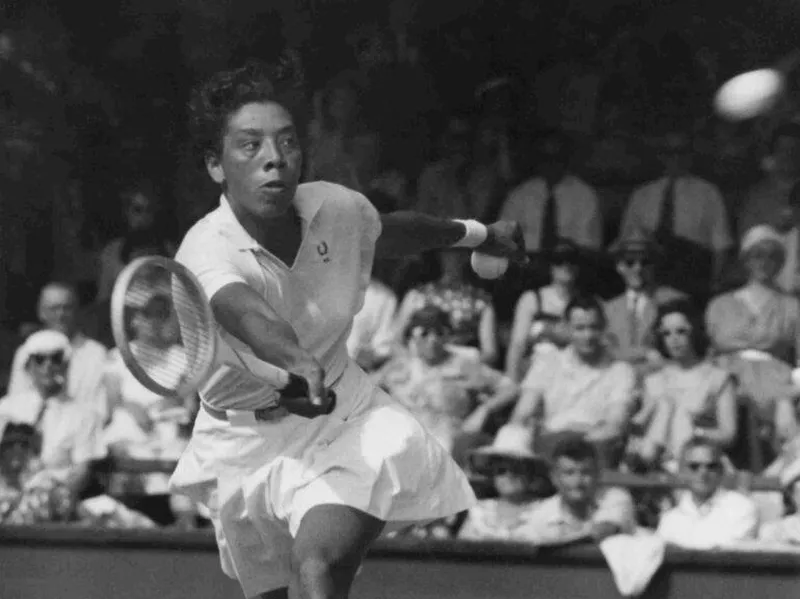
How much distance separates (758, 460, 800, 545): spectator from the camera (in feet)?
26.5

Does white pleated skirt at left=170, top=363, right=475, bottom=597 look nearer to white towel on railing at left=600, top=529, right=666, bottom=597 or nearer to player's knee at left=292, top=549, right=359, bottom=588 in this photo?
player's knee at left=292, top=549, right=359, bottom=588

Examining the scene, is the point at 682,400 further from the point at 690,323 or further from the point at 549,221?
the point at 549,221

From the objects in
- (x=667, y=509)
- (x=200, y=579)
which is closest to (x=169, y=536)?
(x=200, y=579)

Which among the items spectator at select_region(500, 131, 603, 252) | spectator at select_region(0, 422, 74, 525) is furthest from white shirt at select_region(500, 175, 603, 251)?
spectator at select_region(0, 422, 74, 525)

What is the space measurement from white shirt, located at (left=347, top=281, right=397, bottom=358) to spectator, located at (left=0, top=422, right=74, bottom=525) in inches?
55.0

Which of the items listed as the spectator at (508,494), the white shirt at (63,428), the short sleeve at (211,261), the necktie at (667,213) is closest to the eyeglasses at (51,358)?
the white shirt at (63,428)

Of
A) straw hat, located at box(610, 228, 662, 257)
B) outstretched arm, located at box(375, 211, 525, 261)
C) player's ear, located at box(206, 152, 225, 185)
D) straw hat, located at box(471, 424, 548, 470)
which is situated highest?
straw hat, located at box(610, 228, 662, 257)

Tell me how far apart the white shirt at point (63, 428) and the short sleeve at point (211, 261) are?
4.08 meters

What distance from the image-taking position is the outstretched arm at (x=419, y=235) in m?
5.95

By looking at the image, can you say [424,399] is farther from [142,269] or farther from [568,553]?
[142,269]

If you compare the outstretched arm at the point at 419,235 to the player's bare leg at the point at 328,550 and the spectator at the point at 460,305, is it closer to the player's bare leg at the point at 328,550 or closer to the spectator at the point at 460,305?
the player's bare leg at the point at 328,550

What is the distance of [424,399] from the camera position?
902cm

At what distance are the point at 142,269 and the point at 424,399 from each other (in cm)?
373

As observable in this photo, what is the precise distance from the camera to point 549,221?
991 cm
